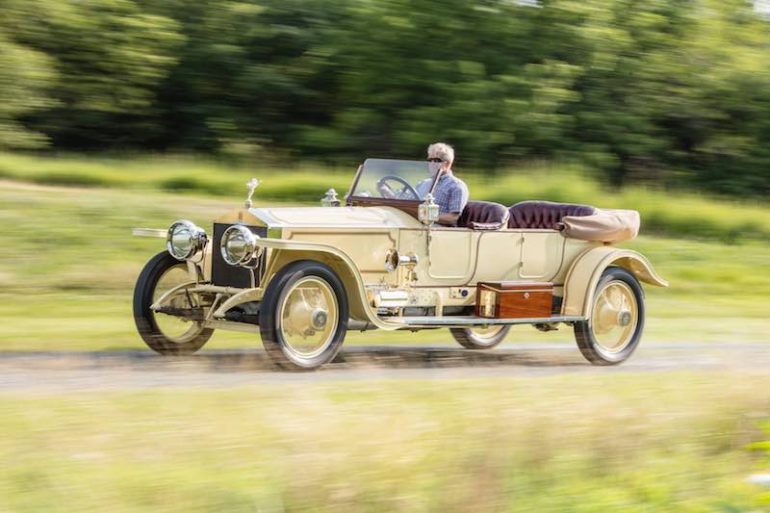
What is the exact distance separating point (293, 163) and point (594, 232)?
17137 mm

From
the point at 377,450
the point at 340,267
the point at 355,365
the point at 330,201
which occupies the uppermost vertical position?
the point at 330,201

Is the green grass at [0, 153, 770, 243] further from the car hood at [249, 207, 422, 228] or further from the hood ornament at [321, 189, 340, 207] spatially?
the car hood at [249, 207, 422, 228]

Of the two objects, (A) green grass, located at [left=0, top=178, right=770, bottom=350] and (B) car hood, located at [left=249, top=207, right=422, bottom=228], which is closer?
(B) car hood, located at [left=249, top=207, right=422, bottom=228]

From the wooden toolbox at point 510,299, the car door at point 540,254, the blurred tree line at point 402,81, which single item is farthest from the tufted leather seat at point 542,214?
the blurred tree line at point 402,81

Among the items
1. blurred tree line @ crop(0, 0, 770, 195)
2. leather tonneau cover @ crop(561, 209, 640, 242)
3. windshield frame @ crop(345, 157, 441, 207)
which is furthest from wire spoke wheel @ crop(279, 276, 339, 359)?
blurred tree line @ crop(0, 0, 770, 195)

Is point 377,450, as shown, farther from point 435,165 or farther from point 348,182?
point 348,182

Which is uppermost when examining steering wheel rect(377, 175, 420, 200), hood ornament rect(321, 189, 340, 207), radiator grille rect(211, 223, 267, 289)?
steering wheel rect(377, 175, 420, 200)

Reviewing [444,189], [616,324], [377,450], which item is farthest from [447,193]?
[377,450]

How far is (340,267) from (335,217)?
0.40 m

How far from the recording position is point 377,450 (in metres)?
5.86

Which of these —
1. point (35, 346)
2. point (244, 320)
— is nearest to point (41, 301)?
point (35, 346)

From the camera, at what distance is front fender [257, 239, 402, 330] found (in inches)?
343

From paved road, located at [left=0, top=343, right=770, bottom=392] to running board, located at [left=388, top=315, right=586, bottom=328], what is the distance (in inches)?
13.8

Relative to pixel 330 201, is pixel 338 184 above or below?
above
